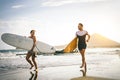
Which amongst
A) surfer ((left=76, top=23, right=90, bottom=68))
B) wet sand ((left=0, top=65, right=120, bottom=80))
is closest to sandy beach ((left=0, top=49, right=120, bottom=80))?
wet sand ((left=0, top=65, right=120, bottom=80))

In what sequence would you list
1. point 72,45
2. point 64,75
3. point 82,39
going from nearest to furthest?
point 64,75 → point 82,39 → point 72,45

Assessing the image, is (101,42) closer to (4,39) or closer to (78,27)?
(4,39)

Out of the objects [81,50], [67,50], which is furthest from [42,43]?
[81,50]

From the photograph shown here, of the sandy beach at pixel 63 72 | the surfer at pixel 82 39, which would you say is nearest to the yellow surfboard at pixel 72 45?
the surfer at pixel 82 39

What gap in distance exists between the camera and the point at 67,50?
10531 millimetres

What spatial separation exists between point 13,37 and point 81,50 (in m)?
10.9

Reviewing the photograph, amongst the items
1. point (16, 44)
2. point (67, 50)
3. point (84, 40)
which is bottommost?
point (16, 44)

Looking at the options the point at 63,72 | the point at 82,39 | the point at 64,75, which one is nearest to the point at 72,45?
the point at 82,39

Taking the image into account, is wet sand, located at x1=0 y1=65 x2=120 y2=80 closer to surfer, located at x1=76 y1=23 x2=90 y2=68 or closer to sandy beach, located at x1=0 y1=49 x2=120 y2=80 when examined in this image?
sandy beach, located at x1=0 y1=49 x2=120 y2=80

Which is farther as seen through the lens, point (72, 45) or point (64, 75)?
point (72, 45)

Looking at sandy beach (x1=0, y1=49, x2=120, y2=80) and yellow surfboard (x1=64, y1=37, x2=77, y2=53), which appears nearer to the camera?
sandy beach (x1=0, y1=49, x2=120, y2=80)

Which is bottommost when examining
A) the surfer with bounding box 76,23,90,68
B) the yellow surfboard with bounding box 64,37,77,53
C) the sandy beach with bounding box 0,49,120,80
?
the sandy beach with bounding box 0,49,120,80

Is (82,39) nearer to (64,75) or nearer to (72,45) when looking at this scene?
(72,45)

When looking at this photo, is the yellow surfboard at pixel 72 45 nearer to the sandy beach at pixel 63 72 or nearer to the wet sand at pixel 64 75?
the sandy beach at pixel 63 72
